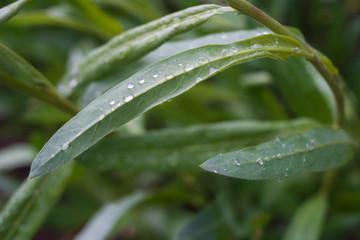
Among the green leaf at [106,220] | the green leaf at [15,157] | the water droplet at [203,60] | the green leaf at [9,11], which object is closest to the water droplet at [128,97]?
the water droplet at [203,60]

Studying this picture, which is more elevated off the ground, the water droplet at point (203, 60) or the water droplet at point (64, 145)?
the water droplet at point (203, 60)

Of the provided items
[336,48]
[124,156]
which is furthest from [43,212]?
[336,48]

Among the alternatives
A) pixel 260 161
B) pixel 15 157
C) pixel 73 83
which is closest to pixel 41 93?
pixel 73 83

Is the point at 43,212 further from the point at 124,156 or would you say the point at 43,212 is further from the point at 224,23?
the point at 224,23

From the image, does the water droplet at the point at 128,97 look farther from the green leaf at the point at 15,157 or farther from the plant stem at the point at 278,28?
the green leaf at the point at 15,157

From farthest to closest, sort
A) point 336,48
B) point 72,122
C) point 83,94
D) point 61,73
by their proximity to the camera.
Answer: point 61,73 < point 336,48 < point 83,94 < point 72,122

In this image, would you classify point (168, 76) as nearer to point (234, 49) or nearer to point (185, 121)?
point (234, 49)
